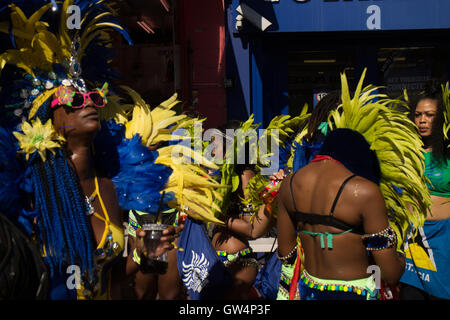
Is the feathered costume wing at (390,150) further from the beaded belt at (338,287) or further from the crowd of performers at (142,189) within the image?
the beaded belt at (338,287)

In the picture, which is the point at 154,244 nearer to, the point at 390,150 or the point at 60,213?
the point at 60,213

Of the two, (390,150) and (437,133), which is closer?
(390,150)

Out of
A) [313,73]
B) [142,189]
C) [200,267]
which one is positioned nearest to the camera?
[142,189]

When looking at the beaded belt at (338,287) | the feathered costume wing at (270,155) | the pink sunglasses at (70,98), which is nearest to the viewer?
the pink sunglasses at (70,98)

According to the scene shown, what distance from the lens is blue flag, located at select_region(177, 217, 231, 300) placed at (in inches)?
145

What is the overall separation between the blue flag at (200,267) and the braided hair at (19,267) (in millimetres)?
1662

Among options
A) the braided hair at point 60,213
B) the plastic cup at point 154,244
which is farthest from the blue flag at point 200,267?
the braided hair at point 60,213

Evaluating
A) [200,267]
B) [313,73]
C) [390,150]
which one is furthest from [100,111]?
[313,73]

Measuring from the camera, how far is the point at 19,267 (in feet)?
6.76

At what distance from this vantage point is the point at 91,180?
258 cm

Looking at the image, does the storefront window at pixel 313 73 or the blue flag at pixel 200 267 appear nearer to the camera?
the blue flag at pixel 200 267

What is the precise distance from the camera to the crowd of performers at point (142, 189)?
226 centimetres

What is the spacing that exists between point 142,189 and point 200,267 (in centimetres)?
128

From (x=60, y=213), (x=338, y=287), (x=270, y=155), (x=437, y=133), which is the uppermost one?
(x=437, y=133)
